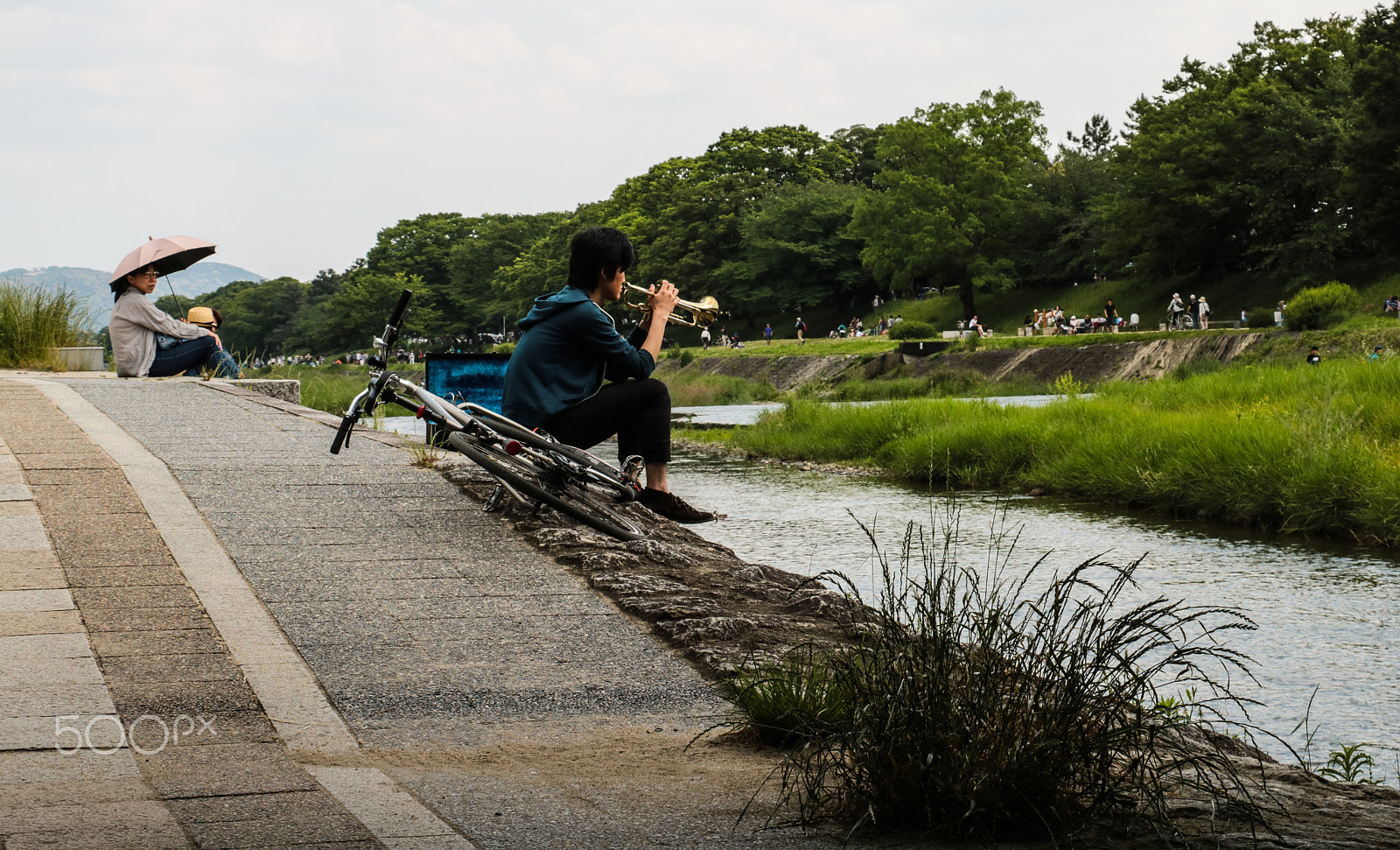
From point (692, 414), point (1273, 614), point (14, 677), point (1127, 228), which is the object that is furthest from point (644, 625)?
point (1127, 228)

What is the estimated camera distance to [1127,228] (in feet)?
167

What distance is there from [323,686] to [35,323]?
16643 millimetres

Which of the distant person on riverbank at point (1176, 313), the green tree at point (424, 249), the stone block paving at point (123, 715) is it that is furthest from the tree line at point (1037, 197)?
the stone block paving at point (123, 715)

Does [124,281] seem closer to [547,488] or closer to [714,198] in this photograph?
[547,488]

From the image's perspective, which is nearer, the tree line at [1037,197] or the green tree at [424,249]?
the tree line at [1037,197]

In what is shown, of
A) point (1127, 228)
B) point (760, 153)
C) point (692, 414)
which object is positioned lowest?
A: point (692, 414)

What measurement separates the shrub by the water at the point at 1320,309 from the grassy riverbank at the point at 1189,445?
15551 mm

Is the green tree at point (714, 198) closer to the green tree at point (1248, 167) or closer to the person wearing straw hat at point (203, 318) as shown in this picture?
the green tree at point (1248, 167)

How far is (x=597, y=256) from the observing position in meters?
6.37

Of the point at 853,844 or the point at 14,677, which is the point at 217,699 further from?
the point at 853,844

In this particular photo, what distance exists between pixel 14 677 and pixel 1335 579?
8.05 metres

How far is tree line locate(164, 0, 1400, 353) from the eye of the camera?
43.6 m

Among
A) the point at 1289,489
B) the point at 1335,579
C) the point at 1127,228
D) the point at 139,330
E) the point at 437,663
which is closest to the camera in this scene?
the point at 437,663

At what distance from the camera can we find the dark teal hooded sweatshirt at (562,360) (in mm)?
6266
